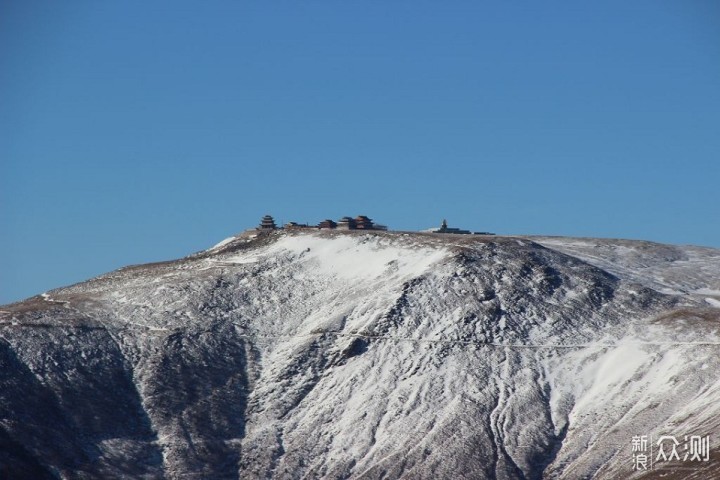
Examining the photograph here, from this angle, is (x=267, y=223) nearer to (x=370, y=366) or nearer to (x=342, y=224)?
(x=342, y=224)

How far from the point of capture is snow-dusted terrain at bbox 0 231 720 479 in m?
112

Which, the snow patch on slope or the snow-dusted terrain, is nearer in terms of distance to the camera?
the snow-dusted terrain

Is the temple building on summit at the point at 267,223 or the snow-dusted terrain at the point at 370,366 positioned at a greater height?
the temple building on summit at the point at 267,223

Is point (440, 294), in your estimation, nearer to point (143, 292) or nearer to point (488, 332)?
point (488, 332)

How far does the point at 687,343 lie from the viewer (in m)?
121

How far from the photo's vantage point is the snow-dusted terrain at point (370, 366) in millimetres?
111938

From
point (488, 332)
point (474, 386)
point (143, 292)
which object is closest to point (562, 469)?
point (474, 386)

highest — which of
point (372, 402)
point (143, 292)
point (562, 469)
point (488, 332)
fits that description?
point (143, 292)

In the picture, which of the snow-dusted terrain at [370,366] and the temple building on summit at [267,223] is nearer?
the snow-dusted terrain at [370,366]

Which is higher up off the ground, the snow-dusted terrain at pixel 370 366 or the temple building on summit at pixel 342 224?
the temple building on summit at pixel 342 224

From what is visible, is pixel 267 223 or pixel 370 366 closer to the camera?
pixel 370 366

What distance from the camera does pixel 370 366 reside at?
12488cm

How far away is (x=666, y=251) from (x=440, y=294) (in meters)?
36.4

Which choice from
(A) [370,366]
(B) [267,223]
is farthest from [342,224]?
(A) [370,366]
